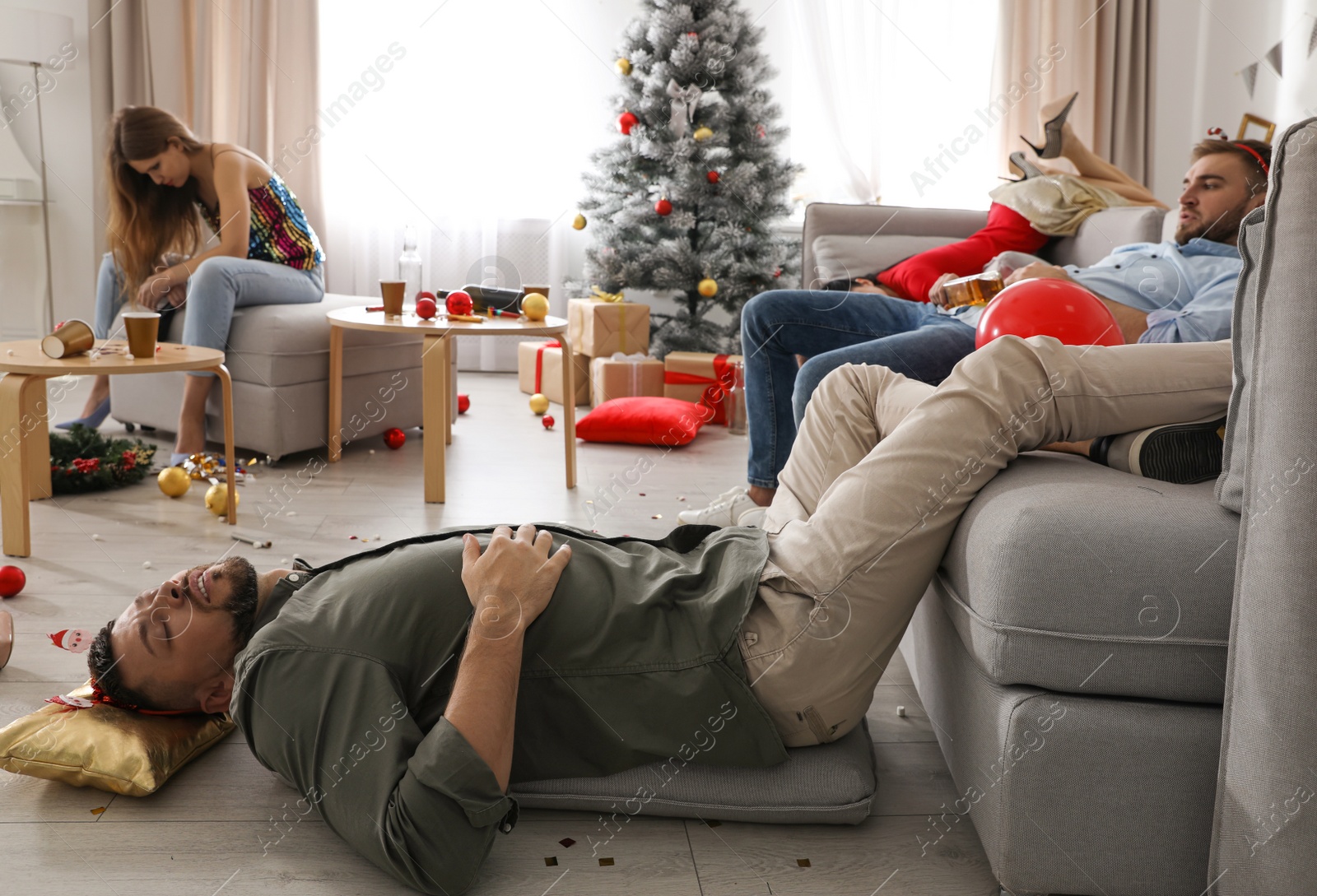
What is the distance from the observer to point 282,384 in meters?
2.88

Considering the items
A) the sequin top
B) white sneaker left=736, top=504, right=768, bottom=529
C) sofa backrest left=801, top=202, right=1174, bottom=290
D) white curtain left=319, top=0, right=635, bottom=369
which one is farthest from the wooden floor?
white curtain left=319, top=0, right=635, bottom=369

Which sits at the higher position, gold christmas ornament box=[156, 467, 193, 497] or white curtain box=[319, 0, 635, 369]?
white curtain box=[319, 0, 635, 369]

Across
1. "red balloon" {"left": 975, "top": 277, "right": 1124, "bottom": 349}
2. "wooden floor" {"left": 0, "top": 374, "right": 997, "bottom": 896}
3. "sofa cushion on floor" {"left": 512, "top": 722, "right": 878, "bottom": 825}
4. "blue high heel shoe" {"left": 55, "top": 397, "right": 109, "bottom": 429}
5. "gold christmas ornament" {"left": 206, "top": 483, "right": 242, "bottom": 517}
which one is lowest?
"wooden floor" {"left": 0, "top": 374, "right": 997, "bottom": 896}

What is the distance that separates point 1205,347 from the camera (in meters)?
1.25

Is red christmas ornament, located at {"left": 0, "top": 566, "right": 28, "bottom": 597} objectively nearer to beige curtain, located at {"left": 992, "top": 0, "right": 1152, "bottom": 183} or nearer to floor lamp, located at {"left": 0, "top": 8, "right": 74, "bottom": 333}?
floor lamp, located at {"left": 0, "top": 8, "right": 74, "bottom": 333}

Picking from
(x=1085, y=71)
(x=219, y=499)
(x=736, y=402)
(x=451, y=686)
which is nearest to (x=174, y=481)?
(x=219, y=499)

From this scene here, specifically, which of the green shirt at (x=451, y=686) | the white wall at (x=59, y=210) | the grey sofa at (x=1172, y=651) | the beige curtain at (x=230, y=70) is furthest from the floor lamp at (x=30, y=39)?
the grey sofa at (x=1172, y=651)

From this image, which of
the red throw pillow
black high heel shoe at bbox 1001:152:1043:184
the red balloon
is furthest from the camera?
the red throw pillow

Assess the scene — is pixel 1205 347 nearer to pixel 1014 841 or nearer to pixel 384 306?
pixel 1014 841

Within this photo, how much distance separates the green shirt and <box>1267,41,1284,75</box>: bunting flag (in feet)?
11.8

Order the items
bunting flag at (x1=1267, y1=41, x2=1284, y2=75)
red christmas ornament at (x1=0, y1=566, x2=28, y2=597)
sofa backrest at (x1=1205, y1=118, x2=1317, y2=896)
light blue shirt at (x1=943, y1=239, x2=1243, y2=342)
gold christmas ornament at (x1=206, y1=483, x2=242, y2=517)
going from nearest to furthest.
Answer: sofa backrest at (x1=1205, y1=118, x2=1317, y2=896)
red christmas ornament at (x1=0, y1=566, x2=28, y2=597)
light blue shirt at (x1=943, y1=239, x2=1243, y2=342)
gold christmas ornament at (x1=206, y1=483, x2=242, y2=517)
bunting flag at (x1=1267, y1=41, x2=1284, y2=75)

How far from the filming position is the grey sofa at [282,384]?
2877 mm

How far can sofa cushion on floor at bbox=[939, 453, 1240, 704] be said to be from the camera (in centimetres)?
95

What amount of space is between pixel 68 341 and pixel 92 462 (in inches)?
22.9
